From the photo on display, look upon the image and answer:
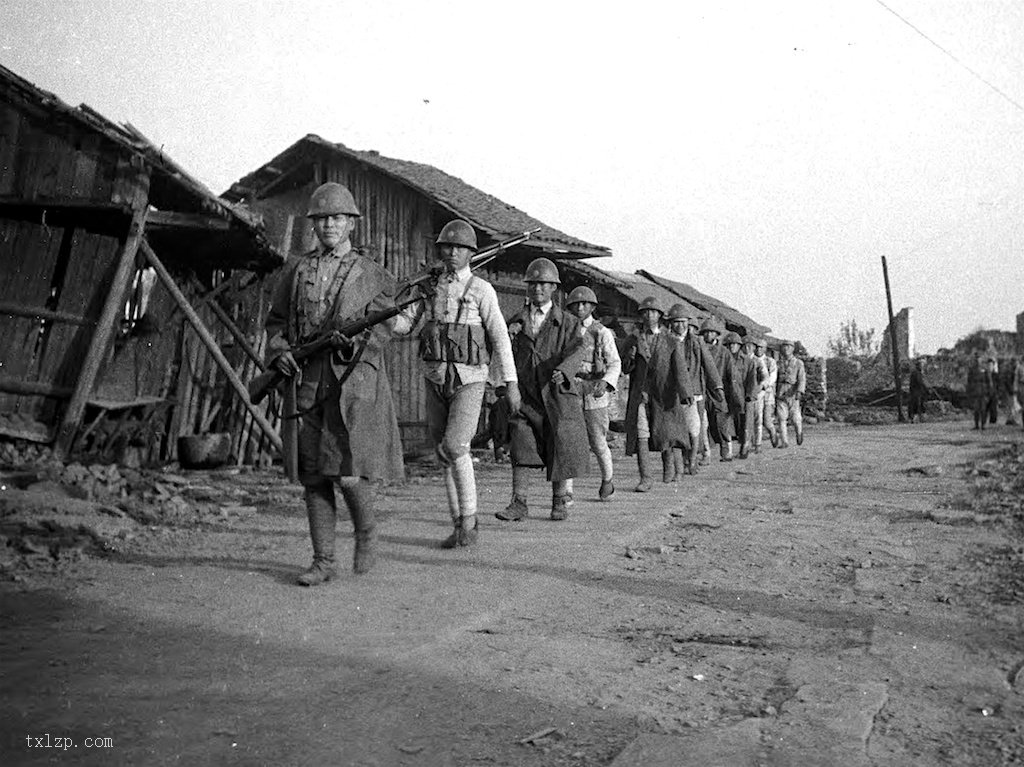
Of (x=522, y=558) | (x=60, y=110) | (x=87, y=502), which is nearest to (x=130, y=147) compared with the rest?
(x=60, y=110)

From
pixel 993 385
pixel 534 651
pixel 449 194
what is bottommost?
pixel 534 651

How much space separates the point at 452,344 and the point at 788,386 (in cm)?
1300

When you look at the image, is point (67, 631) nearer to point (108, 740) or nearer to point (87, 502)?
point (108, 740)

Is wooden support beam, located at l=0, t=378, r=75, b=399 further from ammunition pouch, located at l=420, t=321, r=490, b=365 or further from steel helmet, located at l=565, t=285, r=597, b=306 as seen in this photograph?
ammunition pouch, located at l=420, t=321, r=490, b=365

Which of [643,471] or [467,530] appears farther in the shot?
[643,471]

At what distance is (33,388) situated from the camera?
9672 mm

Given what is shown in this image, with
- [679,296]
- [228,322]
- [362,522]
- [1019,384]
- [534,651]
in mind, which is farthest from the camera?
[679,296]

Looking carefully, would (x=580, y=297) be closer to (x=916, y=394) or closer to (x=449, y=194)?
(x=449, y=194)

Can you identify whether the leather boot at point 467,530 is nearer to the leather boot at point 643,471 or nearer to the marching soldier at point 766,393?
the leather boot at point 643,471

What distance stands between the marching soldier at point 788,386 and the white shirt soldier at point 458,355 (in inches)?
488

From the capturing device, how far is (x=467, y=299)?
6000mm

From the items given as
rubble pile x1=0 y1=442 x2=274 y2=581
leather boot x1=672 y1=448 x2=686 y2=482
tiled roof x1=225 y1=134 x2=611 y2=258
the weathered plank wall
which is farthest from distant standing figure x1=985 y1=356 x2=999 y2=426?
the weathered plank wall

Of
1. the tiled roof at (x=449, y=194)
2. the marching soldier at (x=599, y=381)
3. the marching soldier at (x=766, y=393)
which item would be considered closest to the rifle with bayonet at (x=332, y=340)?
the marching soldier at (x=599, y=381)

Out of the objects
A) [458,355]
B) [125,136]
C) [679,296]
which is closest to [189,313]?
[125,136]
